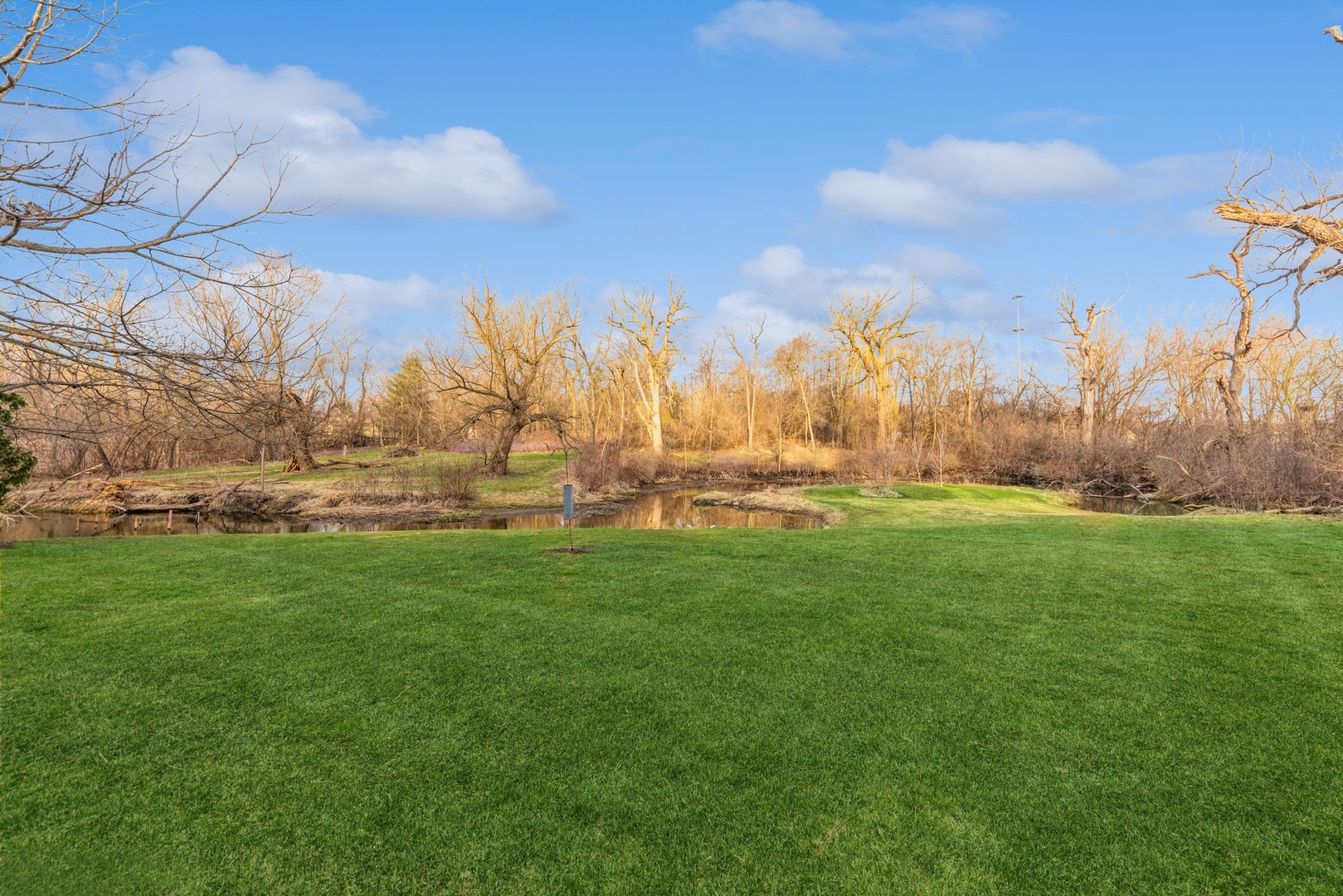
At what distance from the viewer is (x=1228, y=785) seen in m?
3.75

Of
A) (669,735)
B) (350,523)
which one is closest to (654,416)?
(350,523)

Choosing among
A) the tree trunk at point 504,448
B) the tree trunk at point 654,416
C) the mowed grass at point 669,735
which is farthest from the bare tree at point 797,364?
the mowed grass at point 669,735

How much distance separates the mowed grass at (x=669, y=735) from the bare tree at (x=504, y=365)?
711 inches

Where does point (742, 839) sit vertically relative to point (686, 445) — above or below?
below

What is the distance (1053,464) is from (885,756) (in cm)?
2896

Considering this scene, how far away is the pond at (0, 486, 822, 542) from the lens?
688 inches

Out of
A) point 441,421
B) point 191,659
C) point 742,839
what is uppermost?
point 441,421

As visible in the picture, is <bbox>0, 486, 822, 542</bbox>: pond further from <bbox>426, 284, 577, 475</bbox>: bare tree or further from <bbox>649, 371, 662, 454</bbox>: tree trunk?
<bbox>649, 371, 662, 454</bbox>: tree trunk

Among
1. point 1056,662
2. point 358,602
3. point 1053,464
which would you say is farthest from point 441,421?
point 1056,662

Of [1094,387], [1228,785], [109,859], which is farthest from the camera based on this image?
[1094,387]

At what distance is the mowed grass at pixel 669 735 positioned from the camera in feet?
10.4

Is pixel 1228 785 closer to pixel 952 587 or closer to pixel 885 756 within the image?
pixel 885 756

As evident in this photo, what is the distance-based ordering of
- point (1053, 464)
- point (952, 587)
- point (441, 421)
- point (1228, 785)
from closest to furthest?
point (1228, 785) < point (952, 587) < point (1053, 464) < point (441, 421)

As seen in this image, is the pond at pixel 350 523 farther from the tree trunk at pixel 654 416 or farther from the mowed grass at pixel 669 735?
the tree trunk at pixel 654 416
